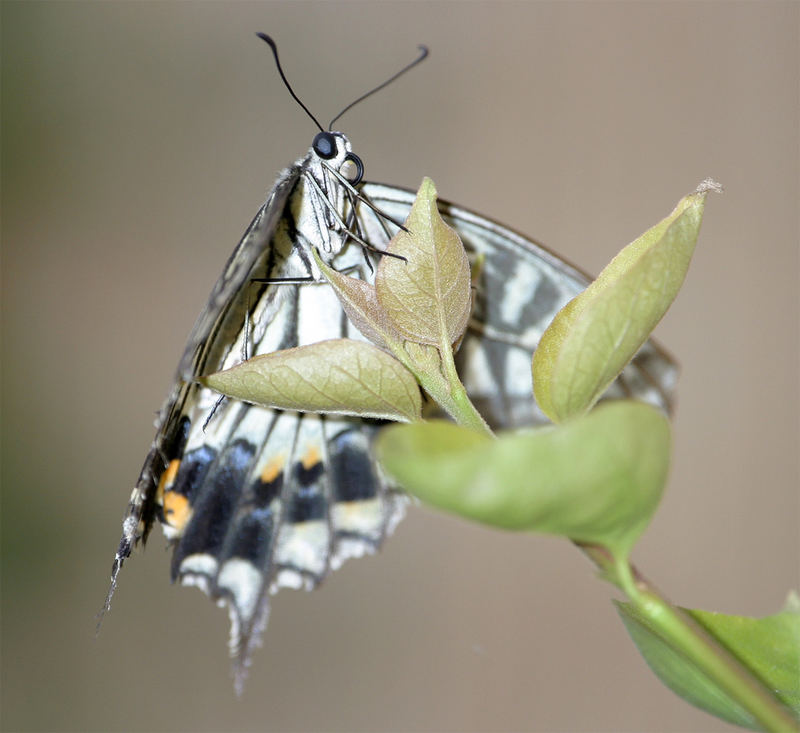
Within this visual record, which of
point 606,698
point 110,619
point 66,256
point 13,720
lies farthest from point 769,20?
point 13,720

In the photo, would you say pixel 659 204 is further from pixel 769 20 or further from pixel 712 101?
pixel 769 20

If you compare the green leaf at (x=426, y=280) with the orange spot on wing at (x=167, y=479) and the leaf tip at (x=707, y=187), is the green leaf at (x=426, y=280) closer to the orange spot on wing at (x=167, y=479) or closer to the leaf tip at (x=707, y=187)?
the leaf tip at (x=707, y=187)

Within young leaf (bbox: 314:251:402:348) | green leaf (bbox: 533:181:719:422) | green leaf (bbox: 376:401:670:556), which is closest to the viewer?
green leaf (bbox: 376:401:670:556)

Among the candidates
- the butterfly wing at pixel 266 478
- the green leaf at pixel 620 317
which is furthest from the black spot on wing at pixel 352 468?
the green leaf at pixel 620 317

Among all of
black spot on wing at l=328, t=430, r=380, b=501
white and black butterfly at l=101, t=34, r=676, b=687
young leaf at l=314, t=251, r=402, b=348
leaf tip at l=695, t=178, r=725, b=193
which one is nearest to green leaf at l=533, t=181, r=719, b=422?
leaf tip at l=695, t=178, r=725, b=193

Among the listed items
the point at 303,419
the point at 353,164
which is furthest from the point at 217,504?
the point at 353,164

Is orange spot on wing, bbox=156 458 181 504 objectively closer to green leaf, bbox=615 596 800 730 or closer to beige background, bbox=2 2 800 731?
green leaf, bbox=615 596 800 730

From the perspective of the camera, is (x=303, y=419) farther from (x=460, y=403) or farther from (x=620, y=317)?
(x=620, y=317)
